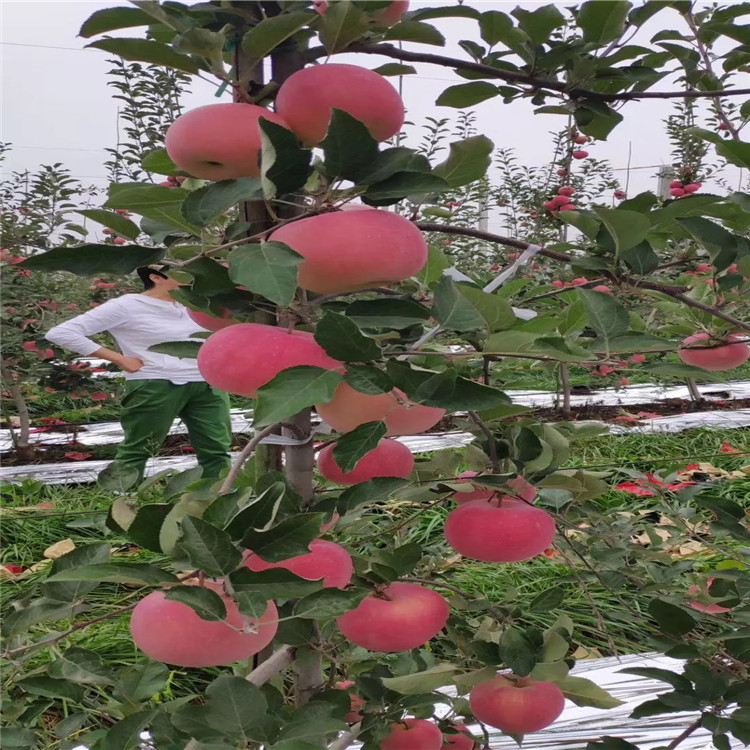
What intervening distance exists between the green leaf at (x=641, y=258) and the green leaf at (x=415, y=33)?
25 cm

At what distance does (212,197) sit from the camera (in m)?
0.46

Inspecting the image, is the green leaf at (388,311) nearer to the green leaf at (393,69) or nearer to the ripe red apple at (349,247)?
the ripe red apple at (349,247)

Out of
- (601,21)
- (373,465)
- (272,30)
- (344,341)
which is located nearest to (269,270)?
(344,341)

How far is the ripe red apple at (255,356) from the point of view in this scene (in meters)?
0.46

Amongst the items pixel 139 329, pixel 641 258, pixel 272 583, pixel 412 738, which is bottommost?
pixel 139 329

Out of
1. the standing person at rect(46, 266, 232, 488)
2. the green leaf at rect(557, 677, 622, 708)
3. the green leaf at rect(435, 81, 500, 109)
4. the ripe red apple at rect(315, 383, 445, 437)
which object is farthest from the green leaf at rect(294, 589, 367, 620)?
the standing person at rect(46, 266, 232, 488)

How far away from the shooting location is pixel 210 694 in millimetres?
503

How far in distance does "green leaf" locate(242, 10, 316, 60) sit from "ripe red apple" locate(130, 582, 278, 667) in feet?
1.13

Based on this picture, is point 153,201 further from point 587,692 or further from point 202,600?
point 587,692

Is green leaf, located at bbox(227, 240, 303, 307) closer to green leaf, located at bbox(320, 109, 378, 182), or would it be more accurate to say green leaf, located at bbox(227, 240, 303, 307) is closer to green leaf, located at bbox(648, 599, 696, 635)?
green leaf, located at bbox(320, 109, 378, 182)

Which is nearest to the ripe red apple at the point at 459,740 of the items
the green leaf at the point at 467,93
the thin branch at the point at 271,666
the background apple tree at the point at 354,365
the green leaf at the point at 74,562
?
the background apple tree at the point at 354,365

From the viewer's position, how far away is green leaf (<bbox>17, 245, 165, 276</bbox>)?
0.45 metres

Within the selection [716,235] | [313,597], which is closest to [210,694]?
[313,597]

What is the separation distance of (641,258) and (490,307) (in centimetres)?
22
